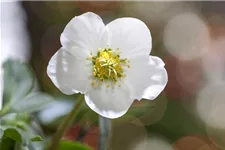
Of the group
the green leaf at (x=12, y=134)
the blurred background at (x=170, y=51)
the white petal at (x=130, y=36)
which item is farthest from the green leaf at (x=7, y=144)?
the blurred background at (x=170, y=51)

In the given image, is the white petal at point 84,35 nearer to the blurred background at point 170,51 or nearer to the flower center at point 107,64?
the flower center at point 107,64

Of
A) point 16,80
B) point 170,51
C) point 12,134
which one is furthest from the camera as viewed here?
point 170,51

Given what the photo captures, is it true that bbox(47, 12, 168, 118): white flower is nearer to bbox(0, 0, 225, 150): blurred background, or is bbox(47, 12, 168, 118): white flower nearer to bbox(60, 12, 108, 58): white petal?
bbox(60, 12, 108, 58): white petal

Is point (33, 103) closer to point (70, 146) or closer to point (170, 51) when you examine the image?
point (70, 146)

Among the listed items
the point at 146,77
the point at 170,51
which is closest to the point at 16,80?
the point at 146,77

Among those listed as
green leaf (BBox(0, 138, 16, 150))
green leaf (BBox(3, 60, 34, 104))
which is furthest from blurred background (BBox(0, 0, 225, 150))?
green leaf (BBox(0, 138, 16, 150))

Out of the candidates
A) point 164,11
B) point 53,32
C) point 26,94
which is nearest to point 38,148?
point 26,94
